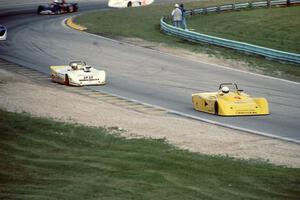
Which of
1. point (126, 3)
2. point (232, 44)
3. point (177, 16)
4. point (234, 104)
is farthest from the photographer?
point (126, 3)

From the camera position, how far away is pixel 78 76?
3281 cm

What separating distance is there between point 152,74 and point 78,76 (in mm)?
4554

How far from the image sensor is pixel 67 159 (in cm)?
1941

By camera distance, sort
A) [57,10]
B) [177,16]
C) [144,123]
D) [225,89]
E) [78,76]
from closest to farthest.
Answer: [144,123], [225,89], [78,76], [177,16], [57,10]

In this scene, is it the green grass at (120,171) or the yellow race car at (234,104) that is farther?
the yellow race car at (234,104)

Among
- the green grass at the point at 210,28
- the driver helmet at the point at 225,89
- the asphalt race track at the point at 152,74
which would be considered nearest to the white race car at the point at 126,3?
the green grass at the point at 210,28

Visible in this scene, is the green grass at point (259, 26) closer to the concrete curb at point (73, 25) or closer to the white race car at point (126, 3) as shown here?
the concrete curb at point (73, 25)

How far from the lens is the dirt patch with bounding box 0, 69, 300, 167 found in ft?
70.3

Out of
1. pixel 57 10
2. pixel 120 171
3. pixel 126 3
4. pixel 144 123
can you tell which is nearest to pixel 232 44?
pixel 144 123

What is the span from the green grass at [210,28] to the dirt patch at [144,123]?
1058 cm

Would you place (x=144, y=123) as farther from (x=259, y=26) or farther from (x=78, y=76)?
(x=259, y=26)

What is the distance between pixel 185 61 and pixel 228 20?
14.6m

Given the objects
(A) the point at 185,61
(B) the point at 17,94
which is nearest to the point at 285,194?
(B) the point at 17,94

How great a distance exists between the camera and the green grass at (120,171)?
16.1 meters
